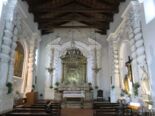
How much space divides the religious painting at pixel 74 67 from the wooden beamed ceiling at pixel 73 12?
260 centimetres

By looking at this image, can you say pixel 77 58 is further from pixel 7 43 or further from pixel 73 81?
pixel 7 43

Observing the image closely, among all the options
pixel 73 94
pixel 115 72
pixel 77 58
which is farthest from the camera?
pixel 77 58

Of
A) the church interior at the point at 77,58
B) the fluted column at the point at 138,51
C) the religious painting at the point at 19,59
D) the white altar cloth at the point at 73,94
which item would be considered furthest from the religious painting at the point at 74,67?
the fluted column at the point at 138,51

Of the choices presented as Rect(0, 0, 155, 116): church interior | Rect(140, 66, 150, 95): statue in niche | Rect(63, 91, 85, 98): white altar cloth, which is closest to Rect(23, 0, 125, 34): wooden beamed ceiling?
Rect(0, 0, 155, 116): church interior

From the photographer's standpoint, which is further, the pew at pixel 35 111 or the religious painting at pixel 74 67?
the religious painting at pixel 74 67

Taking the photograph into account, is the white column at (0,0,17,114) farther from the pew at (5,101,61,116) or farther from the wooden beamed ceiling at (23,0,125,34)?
the wooden beamed ceiling at (23,0,125,34)

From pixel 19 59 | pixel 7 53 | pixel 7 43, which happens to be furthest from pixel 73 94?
pixel 7 43

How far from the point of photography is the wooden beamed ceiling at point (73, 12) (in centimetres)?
1126

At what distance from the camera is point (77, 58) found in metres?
14.7

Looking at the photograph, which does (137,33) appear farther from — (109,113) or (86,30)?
(86,30)

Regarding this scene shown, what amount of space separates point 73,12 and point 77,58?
12.0 ft

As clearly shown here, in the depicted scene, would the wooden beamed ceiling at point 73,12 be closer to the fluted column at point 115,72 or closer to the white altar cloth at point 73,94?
the fluted column at point 115,72

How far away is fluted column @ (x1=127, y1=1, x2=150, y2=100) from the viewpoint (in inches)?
276

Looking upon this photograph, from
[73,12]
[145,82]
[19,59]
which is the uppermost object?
[73,12]
